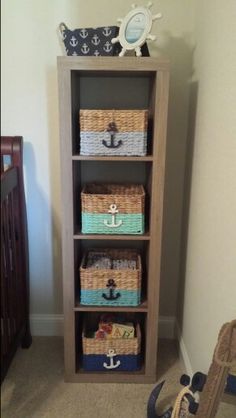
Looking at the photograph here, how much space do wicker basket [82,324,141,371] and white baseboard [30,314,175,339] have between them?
0.35 m

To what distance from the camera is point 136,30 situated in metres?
1.34

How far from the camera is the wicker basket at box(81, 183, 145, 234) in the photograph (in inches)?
56.8

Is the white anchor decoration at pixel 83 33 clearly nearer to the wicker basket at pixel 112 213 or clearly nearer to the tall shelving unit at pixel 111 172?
the tall shelving unit at pixel 111 172

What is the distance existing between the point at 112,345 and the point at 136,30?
4.22 ft

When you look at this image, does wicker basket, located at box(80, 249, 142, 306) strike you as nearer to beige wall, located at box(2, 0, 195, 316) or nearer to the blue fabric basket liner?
the blue fabric basket liner

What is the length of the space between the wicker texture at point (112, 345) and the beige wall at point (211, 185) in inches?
9.8

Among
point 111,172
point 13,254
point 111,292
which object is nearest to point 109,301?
point 111,292

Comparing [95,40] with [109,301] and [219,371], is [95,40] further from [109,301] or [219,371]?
[219,371]

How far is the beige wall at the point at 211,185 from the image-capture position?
1.11 m

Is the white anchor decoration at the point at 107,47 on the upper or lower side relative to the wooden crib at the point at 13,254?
upper

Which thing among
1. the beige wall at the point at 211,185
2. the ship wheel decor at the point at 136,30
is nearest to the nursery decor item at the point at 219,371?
the beige wall at the point at 211,185

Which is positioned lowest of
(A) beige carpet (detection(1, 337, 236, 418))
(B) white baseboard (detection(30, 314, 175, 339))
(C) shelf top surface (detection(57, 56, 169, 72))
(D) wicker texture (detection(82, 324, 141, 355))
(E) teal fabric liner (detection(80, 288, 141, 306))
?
(A) beige carpet (detection(1, 337, 236, 418))

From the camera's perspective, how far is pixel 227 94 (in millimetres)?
1123

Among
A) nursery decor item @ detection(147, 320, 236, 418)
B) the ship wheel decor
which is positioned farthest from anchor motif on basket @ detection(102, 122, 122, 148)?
nursery decor item @ detection(147, 320, 236, 418)
